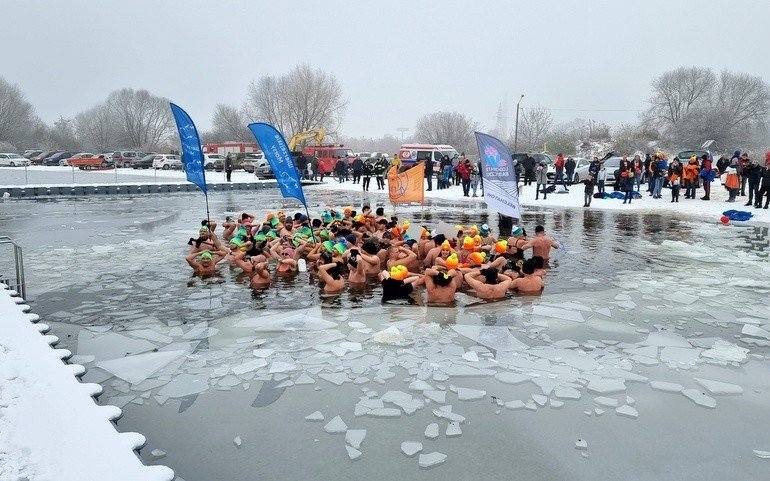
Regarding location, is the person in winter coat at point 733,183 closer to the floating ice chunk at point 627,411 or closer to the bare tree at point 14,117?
the floating ice chunk at point 627,411

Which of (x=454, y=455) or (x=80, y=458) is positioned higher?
(x=80, y=458)

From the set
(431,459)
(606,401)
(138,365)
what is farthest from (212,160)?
(431,459)

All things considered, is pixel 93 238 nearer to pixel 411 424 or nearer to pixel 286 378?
pixel 286 378

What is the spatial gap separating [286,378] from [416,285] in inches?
147

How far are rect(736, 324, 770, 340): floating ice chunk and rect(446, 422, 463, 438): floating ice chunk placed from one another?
428cm

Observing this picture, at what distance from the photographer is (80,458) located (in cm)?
373

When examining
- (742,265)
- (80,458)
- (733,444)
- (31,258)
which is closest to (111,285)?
(31,258)

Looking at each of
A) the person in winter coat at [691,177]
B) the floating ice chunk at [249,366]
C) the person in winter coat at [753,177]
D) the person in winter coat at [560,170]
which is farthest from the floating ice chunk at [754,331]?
the person in winter coat at [560,170]

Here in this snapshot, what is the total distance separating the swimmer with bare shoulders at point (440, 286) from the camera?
27.6 ft

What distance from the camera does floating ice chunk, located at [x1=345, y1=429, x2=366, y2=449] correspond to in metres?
4.53

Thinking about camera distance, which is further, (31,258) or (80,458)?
(31,258)

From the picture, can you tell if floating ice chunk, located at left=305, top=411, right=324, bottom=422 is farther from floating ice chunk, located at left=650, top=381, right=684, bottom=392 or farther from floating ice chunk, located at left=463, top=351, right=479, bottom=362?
floating ice chunk, located at left=650, top=381, right=684, bottom=392

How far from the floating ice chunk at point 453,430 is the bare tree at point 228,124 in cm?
7363

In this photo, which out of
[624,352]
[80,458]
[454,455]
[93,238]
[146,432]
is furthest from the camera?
[93,238]
